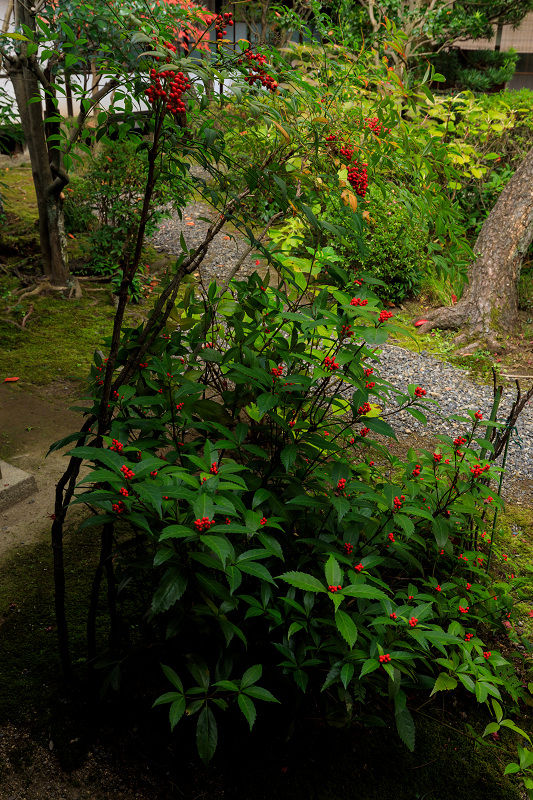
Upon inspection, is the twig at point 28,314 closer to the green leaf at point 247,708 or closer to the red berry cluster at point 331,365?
the red berry cluster at point 331,365

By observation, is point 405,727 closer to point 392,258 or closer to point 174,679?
point 174,679

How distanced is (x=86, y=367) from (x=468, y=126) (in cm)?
558

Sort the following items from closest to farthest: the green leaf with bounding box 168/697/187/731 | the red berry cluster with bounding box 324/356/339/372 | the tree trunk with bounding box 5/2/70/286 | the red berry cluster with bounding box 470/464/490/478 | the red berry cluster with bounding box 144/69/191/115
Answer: the red berry cluster with bounding box 144/69/191/115
the green leaf with bounding box 168/697/187/731
the red berry cluster with bounding box 324/356/339/372
the red berry cluster with bounding box 470/464/490/478
the tree trunk with bounding box 5/2/70/286

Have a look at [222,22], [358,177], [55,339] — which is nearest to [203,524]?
[358,177]

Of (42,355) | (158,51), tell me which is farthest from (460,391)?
(158,51)

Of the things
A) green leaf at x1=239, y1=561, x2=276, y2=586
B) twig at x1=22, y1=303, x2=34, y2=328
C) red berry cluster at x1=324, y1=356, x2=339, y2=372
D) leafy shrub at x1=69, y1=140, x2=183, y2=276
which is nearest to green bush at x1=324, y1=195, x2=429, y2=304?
leafy shrub at x1=69, y1=140, x2=183, y2=276

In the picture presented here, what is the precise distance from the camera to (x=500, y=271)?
6.25 metres

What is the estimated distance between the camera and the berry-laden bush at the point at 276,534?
4.75 feet

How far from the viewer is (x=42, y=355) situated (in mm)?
4898

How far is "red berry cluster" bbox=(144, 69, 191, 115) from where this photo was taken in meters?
1.36

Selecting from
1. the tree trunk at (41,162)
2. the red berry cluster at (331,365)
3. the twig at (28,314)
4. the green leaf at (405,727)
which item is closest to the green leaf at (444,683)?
the green leaf at (405,727)

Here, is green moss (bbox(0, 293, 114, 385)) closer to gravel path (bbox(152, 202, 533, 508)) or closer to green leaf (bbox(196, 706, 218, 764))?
gravel path (bbox(152, 202, 533, 508))

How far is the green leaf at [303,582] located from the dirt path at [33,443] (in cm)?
175

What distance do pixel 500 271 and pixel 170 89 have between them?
5.55 m
